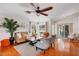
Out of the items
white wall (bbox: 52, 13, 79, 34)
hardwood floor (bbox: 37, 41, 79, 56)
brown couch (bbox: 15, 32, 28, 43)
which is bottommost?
hardwood floor (bbox: 37, 41, 79, 56)

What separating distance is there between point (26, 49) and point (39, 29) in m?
0.43

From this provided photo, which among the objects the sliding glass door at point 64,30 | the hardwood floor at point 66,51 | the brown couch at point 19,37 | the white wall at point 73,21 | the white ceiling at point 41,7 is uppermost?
the white ceiling at point 41,7

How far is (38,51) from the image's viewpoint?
7.80 ft

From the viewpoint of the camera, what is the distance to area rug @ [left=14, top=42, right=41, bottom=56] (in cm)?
231

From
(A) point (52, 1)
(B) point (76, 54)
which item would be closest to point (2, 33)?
(A) point (52, 1)

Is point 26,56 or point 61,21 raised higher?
point 61,21

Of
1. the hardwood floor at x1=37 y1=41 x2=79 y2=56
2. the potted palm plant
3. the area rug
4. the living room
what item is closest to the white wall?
the living room

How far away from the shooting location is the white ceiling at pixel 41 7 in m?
2.29

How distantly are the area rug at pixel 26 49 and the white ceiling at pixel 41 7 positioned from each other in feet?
1.67

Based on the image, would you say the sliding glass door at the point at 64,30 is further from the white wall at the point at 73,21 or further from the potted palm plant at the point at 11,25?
the potted palm plant at the point at 11,25

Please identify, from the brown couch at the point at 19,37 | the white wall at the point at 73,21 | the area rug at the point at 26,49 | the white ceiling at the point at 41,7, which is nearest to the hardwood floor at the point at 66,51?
the area rug at the point at 26,49

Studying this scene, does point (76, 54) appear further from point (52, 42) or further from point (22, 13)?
point (22, 13)

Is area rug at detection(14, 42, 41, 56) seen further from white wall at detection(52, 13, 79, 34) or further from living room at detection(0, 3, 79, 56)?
white wall at detection(52, 13, 79, 34)

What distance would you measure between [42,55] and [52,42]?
1.00ft
